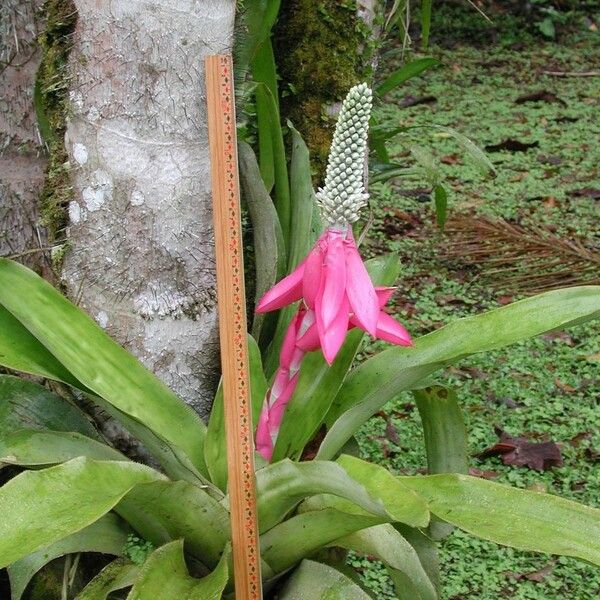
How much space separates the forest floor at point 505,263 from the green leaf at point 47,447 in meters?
0.66

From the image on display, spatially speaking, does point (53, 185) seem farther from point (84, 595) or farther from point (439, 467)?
point (439, 467)

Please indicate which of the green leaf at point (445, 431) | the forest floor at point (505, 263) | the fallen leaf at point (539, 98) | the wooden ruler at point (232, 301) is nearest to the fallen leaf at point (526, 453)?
the forest floor at point (505, 263)

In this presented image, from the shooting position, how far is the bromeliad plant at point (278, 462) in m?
1.26

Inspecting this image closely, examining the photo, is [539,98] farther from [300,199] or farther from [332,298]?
[332,298]

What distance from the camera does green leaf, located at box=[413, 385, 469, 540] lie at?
165cm

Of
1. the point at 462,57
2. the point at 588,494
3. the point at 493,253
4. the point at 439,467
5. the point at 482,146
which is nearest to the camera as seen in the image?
the point at 439,467

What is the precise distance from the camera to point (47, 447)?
56.8 inches

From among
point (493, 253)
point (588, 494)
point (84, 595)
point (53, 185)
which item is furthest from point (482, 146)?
point (84, 595)

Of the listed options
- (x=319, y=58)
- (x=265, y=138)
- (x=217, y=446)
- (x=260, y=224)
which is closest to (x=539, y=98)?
(x=319, y=58)

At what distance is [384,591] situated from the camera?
73.9 inches

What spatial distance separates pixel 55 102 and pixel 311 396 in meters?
0.57

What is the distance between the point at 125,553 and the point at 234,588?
0.61 feet

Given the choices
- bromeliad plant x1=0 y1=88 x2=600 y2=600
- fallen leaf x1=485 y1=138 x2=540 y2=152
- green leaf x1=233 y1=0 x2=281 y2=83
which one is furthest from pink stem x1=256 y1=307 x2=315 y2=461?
fallen leaf x1=485 y1=138 x2=540 y2=152

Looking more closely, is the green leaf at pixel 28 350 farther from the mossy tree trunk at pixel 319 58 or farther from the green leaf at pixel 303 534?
the mossy tree trunk at pixel 319 58
